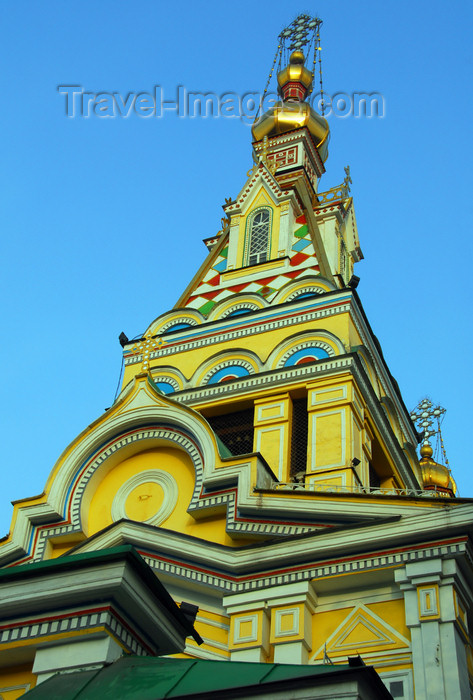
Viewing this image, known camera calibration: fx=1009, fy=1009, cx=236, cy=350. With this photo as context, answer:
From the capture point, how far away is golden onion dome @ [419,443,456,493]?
20328mm

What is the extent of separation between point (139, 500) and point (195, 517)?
3.21 ft

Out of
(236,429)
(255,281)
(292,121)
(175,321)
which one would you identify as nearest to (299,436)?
→ (236,429)

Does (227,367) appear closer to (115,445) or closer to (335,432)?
(335,432)

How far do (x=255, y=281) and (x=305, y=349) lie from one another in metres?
2.85

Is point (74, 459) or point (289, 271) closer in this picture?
point (74, 459)

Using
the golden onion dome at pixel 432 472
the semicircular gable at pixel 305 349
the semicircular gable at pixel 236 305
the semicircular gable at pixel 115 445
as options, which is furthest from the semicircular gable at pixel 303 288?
the golden onion dome at pixel 432 472

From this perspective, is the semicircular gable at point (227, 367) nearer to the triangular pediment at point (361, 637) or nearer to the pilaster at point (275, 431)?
the pilaster at point (275, 431)

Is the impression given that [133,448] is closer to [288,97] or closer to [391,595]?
[391,595]

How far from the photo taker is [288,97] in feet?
85.1

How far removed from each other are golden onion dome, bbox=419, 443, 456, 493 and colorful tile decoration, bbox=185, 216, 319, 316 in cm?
494

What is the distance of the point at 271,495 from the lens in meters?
11.3

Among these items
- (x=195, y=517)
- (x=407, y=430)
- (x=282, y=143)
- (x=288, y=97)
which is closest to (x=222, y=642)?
(x=195, y=517)

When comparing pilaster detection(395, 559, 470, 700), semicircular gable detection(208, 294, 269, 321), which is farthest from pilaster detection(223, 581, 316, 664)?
semicircular gable detection(208, 294, 269, 321)

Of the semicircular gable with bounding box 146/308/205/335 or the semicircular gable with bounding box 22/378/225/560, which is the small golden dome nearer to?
the semicircular gable with bounding box 146/308/205/335
